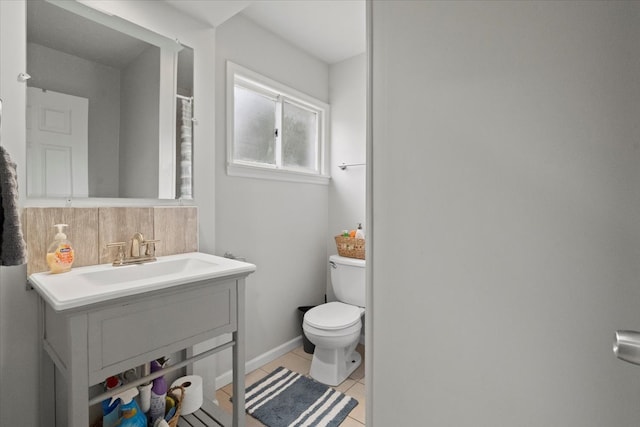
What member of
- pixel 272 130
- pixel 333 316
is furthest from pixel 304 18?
pixel 333 316

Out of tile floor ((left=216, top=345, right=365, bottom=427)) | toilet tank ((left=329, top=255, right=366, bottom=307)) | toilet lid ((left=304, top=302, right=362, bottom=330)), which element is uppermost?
toilet tank ((left=329, top=255, right=366, bottom=307))

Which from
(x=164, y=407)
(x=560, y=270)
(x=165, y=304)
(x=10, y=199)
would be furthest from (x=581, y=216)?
(x=164, y=407)

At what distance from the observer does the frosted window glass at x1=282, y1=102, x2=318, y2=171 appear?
8.27ft

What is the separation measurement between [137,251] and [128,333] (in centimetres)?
50

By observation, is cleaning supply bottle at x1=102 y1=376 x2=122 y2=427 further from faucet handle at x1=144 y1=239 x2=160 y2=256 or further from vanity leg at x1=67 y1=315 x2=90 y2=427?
faucet handle at x1=144 y1=239 x2=160 y2=256

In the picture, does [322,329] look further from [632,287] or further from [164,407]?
[632,287]

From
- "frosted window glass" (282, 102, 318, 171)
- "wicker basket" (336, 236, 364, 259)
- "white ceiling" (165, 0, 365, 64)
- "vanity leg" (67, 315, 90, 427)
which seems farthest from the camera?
"frosted window glass" (282, 102, 318, 171)

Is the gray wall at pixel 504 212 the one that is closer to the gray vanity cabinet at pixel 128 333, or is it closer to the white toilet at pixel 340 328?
the gray vanity cabinet at pixel 128 333

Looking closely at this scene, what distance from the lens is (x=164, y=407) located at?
1.46m

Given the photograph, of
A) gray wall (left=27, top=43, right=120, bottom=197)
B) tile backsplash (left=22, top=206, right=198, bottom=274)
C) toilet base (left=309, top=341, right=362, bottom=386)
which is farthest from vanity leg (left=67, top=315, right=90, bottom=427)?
toilet base (left=309, top=341, right=362, bottom=386)

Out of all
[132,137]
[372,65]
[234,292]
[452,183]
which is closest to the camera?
[452,183]

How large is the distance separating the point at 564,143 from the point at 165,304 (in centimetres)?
125

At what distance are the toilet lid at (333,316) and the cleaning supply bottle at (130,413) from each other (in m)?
0.97

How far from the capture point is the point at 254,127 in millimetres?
2295
